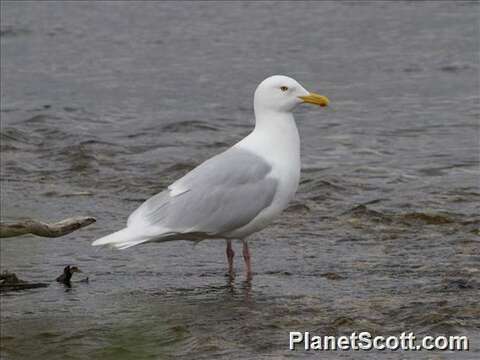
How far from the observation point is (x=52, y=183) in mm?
10633

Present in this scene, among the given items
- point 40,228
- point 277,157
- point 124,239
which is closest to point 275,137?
point 277,157

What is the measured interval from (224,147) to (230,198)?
4.56 metres

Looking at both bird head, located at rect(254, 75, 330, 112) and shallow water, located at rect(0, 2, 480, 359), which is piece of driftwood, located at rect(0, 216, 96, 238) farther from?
bird head, located at rect(254, 75, 330, 112)

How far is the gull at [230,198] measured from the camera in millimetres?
7582

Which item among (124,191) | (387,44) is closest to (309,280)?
(124,191)

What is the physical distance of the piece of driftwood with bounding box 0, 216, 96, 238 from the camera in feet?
18.8

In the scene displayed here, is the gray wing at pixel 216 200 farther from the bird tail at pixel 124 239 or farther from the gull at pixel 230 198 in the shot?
the bird tail at pixel 124 239

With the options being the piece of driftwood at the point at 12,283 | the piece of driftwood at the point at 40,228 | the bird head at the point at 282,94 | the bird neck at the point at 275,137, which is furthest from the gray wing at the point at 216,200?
the piece of driftwood at the point at 40,228

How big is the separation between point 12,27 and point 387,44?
581 cm

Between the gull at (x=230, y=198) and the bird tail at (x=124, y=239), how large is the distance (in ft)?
0.13

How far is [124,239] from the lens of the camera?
7.31 meters

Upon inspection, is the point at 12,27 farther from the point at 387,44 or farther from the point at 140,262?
the point at 140,262

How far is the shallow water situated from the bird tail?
0.80 feet

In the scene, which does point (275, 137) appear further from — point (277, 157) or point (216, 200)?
point (216, 200)
